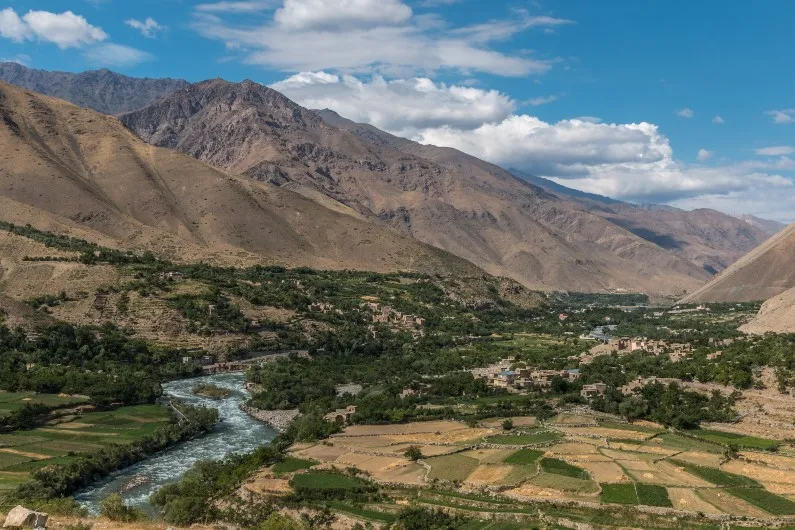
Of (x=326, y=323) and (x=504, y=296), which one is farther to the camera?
(x=504, y=296)

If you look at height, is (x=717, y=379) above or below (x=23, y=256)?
below

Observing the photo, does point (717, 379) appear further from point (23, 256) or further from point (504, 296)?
point (504, 296)

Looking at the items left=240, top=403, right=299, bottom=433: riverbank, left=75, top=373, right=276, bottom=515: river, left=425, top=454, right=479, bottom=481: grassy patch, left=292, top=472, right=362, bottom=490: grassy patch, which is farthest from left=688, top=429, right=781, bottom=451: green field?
left=75, top=373, right=276, bottom=515: river

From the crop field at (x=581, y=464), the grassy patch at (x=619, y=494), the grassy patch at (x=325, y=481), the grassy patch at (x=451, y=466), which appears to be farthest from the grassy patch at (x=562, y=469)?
the grassy patch at (x=325, y=481)

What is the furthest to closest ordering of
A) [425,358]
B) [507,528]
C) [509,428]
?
[425,358] < [509,428] < [507,528]

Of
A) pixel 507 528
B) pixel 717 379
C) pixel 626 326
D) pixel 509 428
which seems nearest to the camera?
pixel 507 528

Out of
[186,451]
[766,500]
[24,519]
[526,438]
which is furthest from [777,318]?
[24,519]

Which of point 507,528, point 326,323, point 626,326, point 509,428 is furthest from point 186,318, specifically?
point 626,326

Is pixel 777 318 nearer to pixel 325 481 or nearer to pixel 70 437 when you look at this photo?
pixel 325 481
